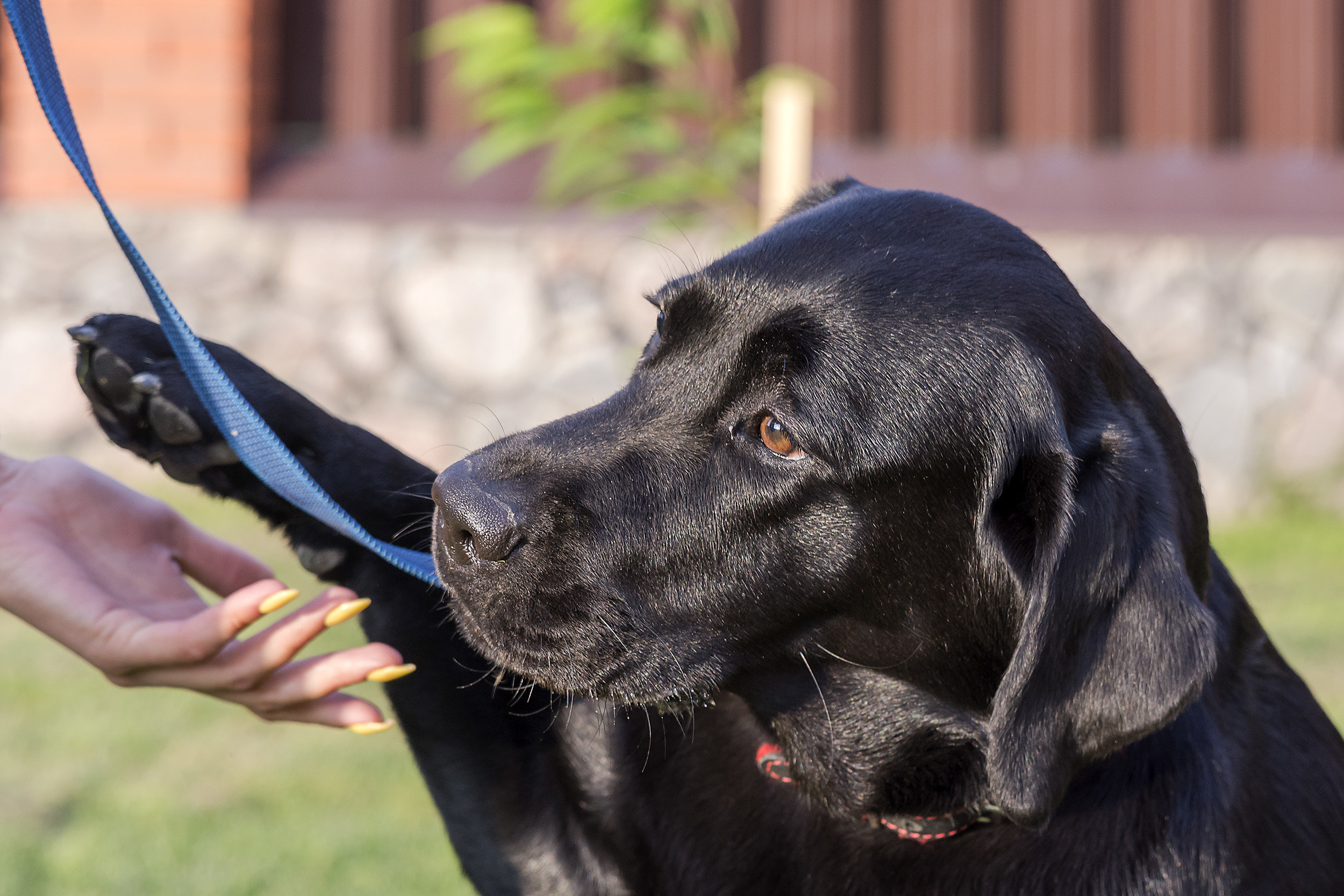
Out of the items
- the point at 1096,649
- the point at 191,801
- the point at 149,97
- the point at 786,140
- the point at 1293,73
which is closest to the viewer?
the point at 1096,649

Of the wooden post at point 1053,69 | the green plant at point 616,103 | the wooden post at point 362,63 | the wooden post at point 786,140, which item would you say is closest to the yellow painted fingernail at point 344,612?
the wooden post at point 786,140

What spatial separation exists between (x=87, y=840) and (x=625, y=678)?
1815 mm

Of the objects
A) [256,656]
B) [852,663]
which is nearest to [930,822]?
[852,663]

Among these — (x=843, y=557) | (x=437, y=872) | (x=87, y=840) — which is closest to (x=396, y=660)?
(x=843, y=557)

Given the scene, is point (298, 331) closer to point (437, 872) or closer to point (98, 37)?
point (98, 37)

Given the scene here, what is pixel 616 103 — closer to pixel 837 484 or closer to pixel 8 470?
pixel 8 470

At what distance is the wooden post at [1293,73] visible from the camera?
6137 mm

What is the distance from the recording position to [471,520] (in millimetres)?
Answer: 1599

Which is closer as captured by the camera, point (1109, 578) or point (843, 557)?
point (1109, 578)

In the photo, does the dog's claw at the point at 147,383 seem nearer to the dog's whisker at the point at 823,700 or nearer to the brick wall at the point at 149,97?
the dog's whisker at the point at 823,700

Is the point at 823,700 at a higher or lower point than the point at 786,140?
lower

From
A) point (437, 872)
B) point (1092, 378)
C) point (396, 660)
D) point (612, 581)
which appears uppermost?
point (1092, 378)

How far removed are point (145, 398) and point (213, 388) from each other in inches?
6.7

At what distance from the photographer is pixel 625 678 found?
1.72m
